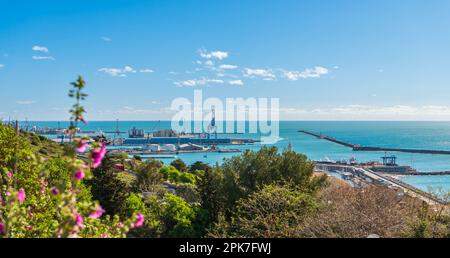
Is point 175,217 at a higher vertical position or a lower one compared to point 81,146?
lower

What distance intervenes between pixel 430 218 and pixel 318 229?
2.93 metres

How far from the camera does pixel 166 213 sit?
13984 millimetres

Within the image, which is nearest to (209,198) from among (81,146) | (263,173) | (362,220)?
(263,173)

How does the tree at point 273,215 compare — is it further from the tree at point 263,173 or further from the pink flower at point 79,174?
the pink flower at point 79,174

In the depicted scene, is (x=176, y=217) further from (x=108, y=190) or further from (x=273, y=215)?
(x=273, y=215)

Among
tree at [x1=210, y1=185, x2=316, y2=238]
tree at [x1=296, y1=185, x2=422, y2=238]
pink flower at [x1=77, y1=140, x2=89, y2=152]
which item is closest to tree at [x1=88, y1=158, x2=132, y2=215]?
tree at [x1=210, y1=185, x2=316, y2=238]

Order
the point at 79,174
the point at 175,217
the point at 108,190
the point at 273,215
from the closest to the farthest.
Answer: the point at 79,174, the point at 273,215, the point at 175,217, the point at 108,190

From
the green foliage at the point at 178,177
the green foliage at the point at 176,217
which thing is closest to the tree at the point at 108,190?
→ the green foliage at the point at 176,217

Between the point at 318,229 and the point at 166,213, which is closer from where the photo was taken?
the point at 318,229
